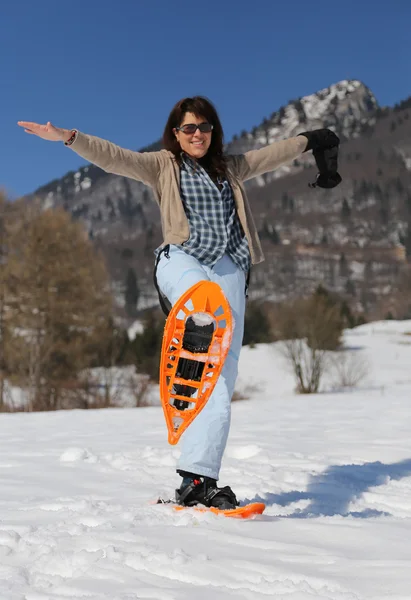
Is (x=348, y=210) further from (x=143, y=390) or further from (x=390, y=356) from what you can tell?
(x=143, y=390)

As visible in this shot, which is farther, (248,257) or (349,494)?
(349,494)

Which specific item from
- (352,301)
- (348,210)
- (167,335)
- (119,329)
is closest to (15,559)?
(167,335)

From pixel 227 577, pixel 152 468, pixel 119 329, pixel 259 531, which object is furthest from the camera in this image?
pixel 119 329

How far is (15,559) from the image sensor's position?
168cm

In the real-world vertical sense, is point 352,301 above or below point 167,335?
above


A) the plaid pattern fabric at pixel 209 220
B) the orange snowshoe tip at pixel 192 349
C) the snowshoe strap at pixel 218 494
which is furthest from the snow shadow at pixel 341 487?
the plaid pattern fabric at pixel 209 220

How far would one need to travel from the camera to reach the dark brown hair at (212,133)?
2.79 m

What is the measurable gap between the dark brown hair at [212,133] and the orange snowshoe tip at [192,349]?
675 millimetres

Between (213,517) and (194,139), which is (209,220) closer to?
(194,139)

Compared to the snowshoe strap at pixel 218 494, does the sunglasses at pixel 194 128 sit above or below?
above

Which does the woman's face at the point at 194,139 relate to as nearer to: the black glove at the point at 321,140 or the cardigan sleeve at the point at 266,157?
the cardigan sleeve at the point at 266,157

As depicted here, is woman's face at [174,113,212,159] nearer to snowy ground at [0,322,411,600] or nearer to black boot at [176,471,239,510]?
black boot at [176,471,239,510]

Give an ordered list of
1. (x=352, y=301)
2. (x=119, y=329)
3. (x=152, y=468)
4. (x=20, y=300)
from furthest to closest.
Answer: (x=352, y=301)
(x=119, y=329)
(x=20, y=300)
(x=152, y=468)

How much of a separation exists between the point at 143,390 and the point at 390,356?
18183mm
